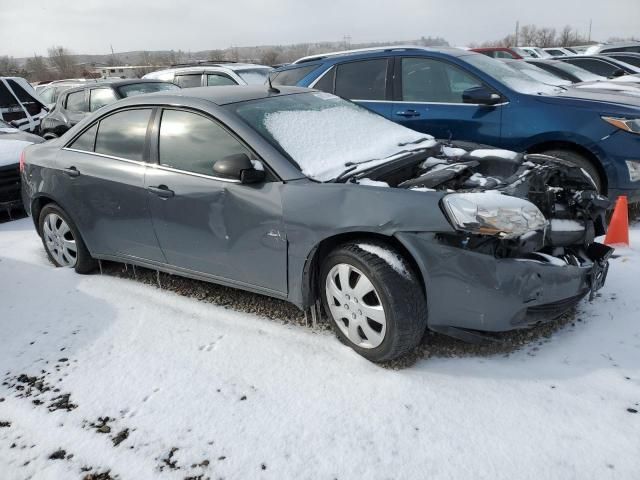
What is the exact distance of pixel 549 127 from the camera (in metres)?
4.69

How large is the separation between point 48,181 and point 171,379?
2.40 metres

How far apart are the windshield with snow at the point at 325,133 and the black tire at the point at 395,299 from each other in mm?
597

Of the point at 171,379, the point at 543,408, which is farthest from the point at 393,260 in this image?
the point at 171,379

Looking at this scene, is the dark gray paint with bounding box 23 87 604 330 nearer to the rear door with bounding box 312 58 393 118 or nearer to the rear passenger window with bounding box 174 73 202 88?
the rear door with bounding box 312 58 393 118

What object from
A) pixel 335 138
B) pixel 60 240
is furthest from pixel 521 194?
pixel 60 240

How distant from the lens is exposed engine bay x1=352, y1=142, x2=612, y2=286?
2.56 meters

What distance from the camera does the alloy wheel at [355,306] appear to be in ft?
9.04

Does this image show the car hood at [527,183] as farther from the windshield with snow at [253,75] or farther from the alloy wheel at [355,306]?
the windshield with snow at [253,75]

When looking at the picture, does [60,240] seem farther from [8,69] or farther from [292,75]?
[8,69]

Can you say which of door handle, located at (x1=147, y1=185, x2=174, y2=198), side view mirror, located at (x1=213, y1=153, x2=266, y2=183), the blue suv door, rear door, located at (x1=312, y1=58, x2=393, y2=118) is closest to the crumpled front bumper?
side view mirror, located at (x1=213, y1=153, x2=266, y2=183)

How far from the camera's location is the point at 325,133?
138 inches

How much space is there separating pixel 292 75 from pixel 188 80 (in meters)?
4.88

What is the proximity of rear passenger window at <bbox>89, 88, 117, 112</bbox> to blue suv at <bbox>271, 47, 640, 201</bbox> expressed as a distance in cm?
438

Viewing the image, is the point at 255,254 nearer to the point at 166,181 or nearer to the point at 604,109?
the point at 166,181
